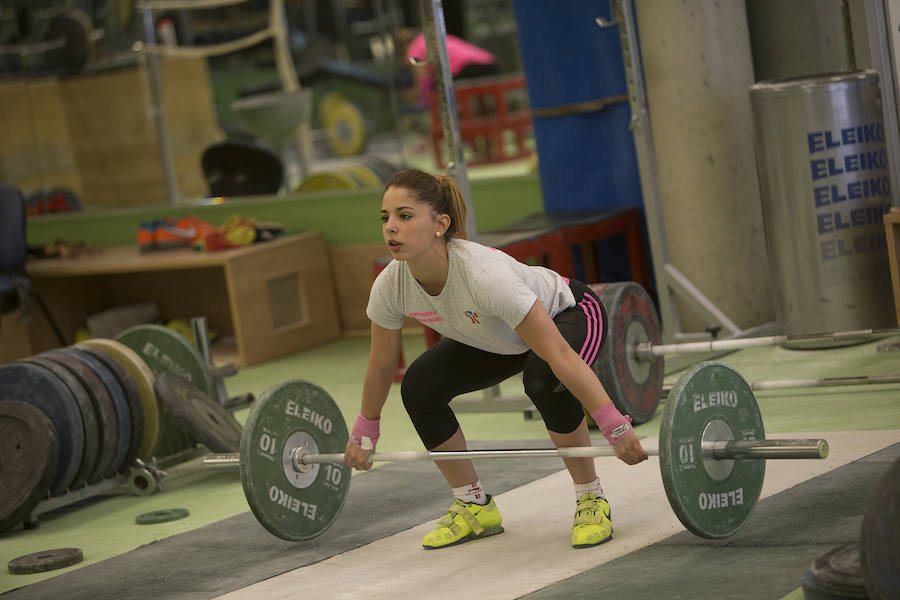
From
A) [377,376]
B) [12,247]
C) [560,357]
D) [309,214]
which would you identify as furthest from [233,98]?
[560,357]

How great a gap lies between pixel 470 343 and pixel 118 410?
5.82ft

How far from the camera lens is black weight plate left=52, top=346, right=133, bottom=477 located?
4738 millimetres

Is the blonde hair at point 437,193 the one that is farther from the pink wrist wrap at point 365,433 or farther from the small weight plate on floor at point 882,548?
the small weight plate on floor at point 882,548

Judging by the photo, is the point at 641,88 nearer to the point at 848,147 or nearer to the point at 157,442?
the point at 848,147

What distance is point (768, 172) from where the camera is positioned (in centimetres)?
522

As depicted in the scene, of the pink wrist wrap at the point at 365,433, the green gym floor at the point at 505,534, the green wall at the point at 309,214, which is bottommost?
the green gym floor at the point at 505,534

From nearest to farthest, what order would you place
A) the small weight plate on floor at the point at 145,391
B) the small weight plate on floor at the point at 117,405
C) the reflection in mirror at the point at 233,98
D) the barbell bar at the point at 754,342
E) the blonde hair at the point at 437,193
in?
1. the blonde hair at the point at 437,193
2. the barbell bar at the point at 754,342
3. the small weight plate on floor at the point at 117,405
4. the small weight plate on floor at the point at 145,391
5. the reflection in mirror at the point at 233,98

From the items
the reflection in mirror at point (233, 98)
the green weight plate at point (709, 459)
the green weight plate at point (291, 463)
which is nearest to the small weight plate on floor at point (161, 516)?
the green weight plate at point (291, 463)

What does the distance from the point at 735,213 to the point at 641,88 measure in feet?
2.40

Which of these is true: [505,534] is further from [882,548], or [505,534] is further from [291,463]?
[882,548]

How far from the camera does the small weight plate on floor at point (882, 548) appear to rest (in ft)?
7.64

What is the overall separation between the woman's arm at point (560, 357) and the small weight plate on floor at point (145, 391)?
2.12 metres

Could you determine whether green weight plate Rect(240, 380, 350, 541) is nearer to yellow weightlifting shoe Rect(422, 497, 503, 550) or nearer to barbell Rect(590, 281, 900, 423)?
yellow weightlifting shoe Rect(422, 497, 503, 550)

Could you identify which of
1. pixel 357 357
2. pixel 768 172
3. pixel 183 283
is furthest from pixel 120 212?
pixel 768 172
